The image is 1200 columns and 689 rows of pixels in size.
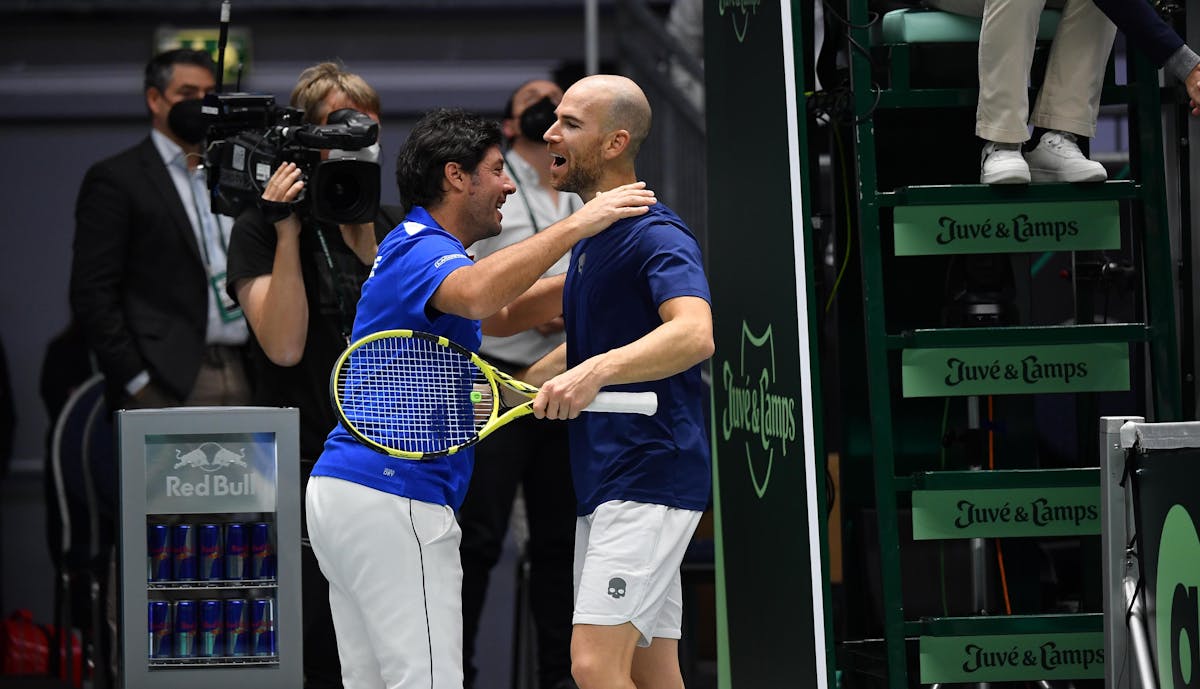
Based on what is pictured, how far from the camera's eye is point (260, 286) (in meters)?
4.73

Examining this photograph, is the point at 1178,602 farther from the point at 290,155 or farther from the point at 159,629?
the point at 290,155

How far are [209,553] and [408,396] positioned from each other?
38.4 inches

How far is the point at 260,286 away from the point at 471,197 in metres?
1.02

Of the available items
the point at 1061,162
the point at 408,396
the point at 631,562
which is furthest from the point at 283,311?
the point at 1061,162

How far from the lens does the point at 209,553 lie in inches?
170

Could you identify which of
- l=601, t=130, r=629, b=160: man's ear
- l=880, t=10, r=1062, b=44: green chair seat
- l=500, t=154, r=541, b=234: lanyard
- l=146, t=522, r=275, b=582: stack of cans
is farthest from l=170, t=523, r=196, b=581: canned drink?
l=880, t=10, r=1062, b=44: green chair seat

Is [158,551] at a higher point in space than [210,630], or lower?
higher

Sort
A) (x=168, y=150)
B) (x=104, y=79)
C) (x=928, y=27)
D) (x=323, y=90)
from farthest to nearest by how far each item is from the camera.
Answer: (x=104, y=79), (x=168, y=150), (x=323, y=90), (x=928, y=27)

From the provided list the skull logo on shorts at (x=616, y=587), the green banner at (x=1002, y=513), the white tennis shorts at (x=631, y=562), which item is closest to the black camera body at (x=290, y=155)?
the white tennis shorts at (x=631, y=562)

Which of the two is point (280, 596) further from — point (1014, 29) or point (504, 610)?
point (504, 610)

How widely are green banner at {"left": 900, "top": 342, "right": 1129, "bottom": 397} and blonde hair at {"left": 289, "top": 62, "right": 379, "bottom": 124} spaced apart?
1803 mm

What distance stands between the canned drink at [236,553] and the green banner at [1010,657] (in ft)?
5.49

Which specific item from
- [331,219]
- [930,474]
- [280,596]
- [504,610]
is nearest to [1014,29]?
[930,474]

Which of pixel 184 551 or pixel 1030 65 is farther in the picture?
pixel 184 551
